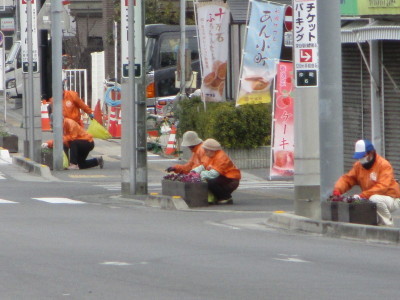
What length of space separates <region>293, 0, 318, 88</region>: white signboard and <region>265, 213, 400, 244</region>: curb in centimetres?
171

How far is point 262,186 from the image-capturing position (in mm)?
21047

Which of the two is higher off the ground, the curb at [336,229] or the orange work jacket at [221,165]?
the orange work jacket at [221,165]

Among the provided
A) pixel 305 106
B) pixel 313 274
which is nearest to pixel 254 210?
pixel 305 106

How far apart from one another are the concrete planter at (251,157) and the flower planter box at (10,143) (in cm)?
694

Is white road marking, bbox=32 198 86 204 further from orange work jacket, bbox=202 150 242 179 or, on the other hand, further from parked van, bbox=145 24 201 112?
parked van, bbox=145 24 201 112

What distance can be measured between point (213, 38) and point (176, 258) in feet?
43.1

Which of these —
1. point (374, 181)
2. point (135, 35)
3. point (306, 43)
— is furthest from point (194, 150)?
A: point (374, 181)

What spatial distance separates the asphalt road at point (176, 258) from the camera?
9328 mm

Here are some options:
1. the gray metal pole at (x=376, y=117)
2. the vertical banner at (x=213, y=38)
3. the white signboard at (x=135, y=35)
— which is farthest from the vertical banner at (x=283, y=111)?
the vertical banner at (x=213, y=38)

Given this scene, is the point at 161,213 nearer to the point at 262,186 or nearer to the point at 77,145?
the point at 262,186

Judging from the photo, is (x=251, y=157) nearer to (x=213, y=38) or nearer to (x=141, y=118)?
(x=213, y=38)

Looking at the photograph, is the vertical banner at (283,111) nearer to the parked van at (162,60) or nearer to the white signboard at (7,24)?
the parked van at (162,60)

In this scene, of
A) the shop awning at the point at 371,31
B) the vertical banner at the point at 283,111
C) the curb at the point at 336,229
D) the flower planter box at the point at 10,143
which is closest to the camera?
the curb at the point at 336,229

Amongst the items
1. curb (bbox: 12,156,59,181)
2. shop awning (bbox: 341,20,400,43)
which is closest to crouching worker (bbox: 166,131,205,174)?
shop awning (bbox: 341,20,400,43)
